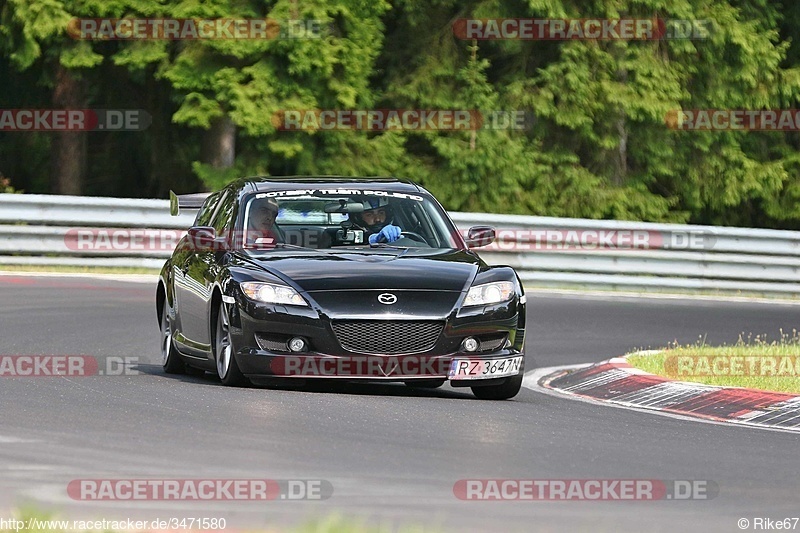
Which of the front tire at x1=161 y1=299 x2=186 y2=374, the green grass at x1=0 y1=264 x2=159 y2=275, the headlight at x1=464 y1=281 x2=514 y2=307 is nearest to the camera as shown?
the headlight at x1=464 y1=281 x2=514 y2=307

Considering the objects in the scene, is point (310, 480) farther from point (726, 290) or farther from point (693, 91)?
point (693, 91)

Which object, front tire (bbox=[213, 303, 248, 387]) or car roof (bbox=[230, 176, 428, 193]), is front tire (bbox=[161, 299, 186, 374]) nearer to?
car roof (bbox=[230, 176, 428, 193])

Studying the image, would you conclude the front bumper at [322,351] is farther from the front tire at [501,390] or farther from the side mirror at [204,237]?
the side mirror at [204,237]

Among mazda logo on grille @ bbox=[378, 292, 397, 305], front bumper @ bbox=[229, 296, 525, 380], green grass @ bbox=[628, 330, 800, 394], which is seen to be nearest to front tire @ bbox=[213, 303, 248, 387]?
front bumper @ bbox=[229, 296, 525, 380]

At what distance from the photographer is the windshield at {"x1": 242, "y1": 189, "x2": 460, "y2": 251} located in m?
12.6

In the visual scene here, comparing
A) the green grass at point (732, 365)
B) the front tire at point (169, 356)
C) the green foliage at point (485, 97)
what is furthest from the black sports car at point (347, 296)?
the green foliage at point (485, 97)

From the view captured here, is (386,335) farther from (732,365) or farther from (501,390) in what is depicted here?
(732,365)

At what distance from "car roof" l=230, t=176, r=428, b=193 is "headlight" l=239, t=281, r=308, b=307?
167cm

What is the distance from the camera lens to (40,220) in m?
22.0

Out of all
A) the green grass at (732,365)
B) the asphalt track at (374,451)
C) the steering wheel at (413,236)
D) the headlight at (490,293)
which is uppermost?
the steering wheel at (413,236)

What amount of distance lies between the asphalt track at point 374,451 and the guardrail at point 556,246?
8.05 m

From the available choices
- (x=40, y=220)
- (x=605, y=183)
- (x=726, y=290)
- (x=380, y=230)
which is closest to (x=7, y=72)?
(x=40, y=220)

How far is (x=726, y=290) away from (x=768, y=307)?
1.40 meters

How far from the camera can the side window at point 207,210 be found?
14016 millimetres
